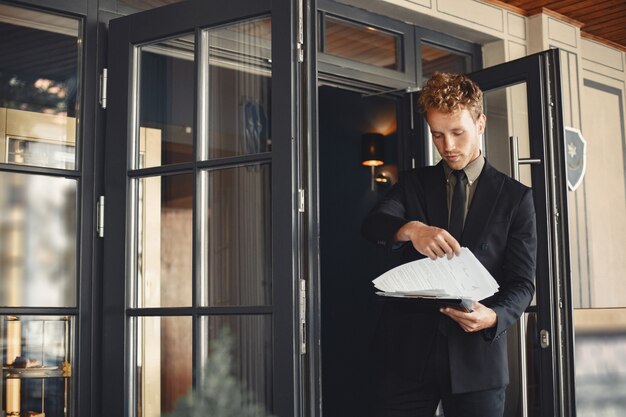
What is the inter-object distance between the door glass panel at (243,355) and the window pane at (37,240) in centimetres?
58

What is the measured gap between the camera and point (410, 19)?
14.9 feet

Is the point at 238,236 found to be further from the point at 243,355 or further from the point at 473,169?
the point at 473,169

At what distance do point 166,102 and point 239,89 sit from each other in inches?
11.9

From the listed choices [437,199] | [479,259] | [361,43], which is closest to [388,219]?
[437,199]

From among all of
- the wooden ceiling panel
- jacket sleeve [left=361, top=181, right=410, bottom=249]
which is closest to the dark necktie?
jacket sleeve [left=361, top=181, right=410, bottom=249]

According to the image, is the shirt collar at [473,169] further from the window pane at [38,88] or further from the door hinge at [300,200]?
the window pane at [38,88]

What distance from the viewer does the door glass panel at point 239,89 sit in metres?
2.80

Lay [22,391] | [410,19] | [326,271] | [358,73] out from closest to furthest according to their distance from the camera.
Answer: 1. [22,391]
2. [358,73]
3. [410,19]
4. [326,271]

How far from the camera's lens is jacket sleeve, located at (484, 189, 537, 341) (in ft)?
7.50

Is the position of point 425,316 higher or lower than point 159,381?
higher

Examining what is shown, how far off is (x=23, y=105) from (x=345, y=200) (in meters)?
3.34

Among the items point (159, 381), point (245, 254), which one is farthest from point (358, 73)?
point (159, 381)

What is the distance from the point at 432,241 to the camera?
7.18 ft

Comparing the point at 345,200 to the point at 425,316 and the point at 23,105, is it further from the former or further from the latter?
the point at 425,316
